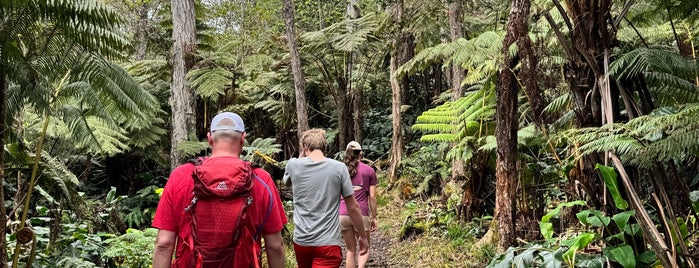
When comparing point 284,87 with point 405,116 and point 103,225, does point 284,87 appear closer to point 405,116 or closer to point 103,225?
point 405,116

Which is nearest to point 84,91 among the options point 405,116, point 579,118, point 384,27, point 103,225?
point 103,225

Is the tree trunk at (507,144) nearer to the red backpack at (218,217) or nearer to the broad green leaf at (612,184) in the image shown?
the broad green leaf at (612,184)

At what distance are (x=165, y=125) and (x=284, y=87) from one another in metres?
2.95

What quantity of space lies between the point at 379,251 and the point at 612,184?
489cm

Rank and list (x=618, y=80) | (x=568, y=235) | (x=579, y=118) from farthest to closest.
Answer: (x=568, y=235) → (x=579, y=118) → (x=618, y=80)

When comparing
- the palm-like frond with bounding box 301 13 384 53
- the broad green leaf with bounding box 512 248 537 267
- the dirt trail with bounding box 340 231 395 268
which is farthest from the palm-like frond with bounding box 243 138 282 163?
the broad green leaf with bounding box 512 248 537 267

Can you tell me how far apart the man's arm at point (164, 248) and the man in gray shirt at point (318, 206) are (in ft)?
4.88

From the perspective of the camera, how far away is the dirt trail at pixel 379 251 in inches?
258

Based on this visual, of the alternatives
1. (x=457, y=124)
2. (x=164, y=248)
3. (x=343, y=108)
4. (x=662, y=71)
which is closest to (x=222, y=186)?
(x=164, y=248)

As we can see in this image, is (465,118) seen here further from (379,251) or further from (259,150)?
(259,150)

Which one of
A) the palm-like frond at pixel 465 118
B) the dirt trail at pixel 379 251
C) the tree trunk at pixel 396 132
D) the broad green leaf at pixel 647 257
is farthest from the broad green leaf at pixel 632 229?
the tree trunk at pixel 396 132

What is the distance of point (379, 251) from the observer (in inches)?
286

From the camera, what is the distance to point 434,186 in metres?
9.79

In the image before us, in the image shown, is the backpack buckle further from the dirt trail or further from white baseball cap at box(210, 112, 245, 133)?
the dirt trail
